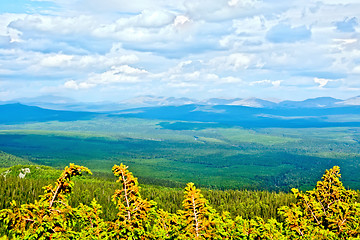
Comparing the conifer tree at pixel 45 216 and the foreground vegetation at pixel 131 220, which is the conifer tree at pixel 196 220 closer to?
the foreground vegetation at pixel 131 220

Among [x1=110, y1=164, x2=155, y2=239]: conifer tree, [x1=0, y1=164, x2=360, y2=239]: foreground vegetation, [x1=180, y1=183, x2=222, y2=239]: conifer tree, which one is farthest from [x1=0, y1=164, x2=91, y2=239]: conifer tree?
[x1=180, y1=183, x2=222, y2=239]: conifer tree

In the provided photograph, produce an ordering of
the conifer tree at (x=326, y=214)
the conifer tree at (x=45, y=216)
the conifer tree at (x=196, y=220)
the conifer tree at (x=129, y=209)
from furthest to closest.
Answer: the conifer tree at (x=326, y=214) < the conifer tree at (x=196, y=220) < the conifer tree at (x=129, y=209) < the conifer tree at (x=45, y=216)

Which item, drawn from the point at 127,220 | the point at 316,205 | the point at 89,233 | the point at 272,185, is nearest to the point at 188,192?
the point at 127,220

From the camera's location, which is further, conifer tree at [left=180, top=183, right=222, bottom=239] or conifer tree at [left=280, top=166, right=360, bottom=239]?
conifer tree at [left=280, top=166, right=360, bottom=239]

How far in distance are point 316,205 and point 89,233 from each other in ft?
32.6

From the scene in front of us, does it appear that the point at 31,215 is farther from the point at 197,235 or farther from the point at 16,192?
the point at 16,192

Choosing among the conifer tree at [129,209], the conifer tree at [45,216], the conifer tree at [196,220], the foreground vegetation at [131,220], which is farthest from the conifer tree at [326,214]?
the conifer tree at [45,216]

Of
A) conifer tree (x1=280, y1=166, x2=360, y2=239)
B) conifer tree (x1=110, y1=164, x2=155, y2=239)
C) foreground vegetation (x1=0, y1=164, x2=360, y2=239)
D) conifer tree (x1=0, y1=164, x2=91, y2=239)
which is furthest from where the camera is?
conifer tree (x1=280, y1=166, x2=360, y2=239)

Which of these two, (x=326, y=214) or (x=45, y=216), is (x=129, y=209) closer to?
(x=45, y=216)

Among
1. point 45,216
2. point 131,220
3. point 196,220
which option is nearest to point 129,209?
point 131,220

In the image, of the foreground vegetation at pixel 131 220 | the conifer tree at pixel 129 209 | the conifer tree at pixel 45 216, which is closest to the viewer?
the conifer tree at pixel 45 216

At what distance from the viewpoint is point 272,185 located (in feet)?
650

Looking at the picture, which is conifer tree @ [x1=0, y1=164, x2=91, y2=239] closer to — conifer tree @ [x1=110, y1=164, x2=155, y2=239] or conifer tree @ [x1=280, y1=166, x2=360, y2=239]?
conifer tree @ [x1=110, y1=164, x2=155, y2=239]

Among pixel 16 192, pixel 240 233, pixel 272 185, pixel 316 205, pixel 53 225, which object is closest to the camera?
pixel 53 225
